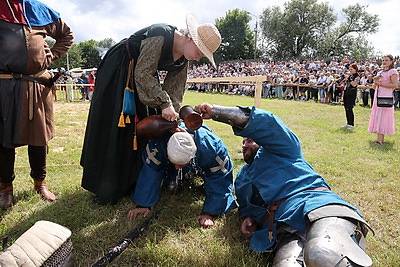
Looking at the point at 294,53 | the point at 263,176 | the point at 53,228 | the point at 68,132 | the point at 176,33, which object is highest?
the point at 294,53

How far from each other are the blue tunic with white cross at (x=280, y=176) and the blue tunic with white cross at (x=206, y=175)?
43cm

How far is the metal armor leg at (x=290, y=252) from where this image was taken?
5.17 ft

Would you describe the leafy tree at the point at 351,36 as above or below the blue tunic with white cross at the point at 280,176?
above

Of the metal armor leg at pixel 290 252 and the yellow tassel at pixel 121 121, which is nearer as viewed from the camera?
the metal armor leg at pixel 290 252

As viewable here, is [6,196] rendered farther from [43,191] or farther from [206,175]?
[206,175]

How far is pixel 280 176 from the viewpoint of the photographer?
190 cm

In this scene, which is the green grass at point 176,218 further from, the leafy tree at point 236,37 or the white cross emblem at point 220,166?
the leafy tree at point 236,37

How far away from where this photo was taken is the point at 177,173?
9.27 feet

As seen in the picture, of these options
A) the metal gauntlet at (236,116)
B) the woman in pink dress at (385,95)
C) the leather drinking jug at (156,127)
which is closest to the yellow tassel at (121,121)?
the leather drinking jug at (156,127)

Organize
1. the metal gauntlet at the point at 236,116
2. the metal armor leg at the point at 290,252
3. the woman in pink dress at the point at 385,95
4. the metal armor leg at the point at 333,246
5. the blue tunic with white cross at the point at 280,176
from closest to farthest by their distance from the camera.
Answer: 1. the metal armor leg at the point at 333,246
2. the metal armor leg at the point at 290,252
3. the blue tunic with white cross at the point at 280,176
4. the metal gauntlet at the point at 236,116
5. the woman in pink dress at the point at 385,95

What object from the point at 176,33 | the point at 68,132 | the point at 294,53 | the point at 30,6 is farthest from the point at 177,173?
the point at 294,53

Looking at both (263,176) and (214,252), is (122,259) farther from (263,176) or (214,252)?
(263,176)

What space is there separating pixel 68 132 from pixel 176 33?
4435mm

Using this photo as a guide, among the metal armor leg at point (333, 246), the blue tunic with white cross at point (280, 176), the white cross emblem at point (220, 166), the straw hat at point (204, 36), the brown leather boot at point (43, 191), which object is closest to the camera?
the metal armor leg at point (333, 246)
